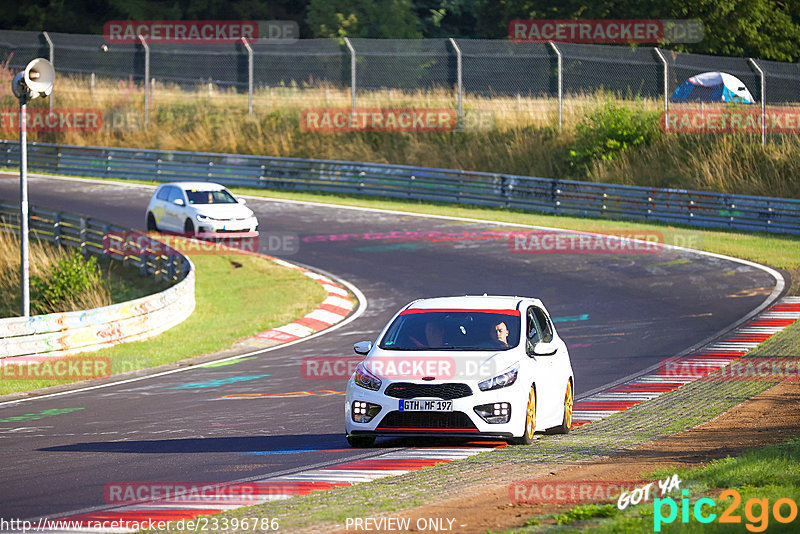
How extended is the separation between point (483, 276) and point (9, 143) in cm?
2681

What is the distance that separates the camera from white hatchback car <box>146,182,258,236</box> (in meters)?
28.8

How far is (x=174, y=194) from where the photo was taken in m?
29.9

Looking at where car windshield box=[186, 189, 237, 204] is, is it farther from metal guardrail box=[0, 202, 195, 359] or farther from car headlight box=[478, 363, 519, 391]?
car headlight box=[478, 363, 519, 391]

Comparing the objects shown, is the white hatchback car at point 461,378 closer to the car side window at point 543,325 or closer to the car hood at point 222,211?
the car side window at point 543,325

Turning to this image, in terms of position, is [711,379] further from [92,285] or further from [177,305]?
[92,285]

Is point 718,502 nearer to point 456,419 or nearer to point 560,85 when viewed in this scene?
point 456,419

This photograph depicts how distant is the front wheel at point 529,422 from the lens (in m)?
10.2

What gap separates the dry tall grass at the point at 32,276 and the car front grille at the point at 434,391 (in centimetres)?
1430

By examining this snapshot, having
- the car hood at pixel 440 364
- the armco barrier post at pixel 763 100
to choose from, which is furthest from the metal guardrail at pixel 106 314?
the armco barrier post at pixel 763 100

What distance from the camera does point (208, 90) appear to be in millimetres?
47188

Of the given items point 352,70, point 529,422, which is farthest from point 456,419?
point 352,70

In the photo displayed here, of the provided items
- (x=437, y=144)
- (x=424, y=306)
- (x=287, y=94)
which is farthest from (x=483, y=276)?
(x=287, y=94)

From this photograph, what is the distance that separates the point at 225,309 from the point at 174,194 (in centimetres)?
825

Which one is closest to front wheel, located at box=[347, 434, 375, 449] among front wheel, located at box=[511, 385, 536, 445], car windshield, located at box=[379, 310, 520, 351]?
car windshield, located at box=[379, 310, 520, 351]
